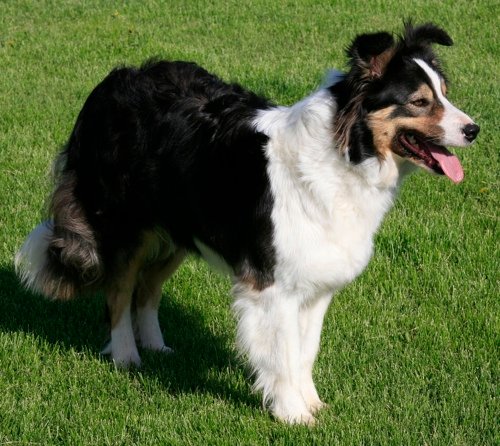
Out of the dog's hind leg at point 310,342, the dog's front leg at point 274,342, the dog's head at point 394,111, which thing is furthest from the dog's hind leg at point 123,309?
the dog's head at point 394,111

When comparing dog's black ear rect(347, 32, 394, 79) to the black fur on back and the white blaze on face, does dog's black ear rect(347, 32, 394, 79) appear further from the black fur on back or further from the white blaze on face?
the black fur on back

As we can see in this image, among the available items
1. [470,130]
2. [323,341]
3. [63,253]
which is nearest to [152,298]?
[63,253]

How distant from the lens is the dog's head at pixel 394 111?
14.0ft

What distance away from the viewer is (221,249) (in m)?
4.81

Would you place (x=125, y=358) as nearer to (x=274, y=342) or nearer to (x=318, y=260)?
(x=274, y=342)

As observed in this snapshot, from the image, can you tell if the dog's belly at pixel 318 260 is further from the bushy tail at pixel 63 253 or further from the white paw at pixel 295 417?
the bushy tail at pixel 63 253

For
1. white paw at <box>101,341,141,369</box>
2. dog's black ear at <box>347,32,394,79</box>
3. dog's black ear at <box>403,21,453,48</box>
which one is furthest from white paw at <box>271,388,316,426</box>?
dog's black ear at <box>403,21,453,48</box>

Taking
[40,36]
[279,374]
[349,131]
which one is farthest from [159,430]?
[40,36]

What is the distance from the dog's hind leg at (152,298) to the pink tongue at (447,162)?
6.16ft

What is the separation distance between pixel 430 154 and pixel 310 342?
3.98ft

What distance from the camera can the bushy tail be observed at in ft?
17.6

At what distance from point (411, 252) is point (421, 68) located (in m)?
2.57

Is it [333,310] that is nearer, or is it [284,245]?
[284,245]

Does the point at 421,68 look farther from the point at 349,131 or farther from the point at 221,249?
the point at 221,249
